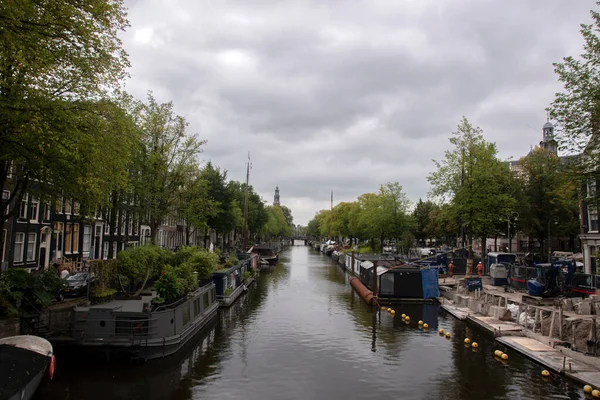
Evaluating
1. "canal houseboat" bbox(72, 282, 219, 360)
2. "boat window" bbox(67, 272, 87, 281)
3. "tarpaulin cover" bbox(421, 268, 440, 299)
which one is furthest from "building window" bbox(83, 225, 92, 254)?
"tarpaulin cover" bbox(421, 268, 440, 299)

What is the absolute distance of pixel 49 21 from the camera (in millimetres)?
14883

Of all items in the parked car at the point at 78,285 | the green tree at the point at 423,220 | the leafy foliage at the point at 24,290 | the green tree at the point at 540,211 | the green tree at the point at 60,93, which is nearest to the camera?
the green tree at the point at 60,93

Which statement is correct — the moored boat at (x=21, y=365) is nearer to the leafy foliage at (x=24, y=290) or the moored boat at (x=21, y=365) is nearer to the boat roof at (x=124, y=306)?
the leafy foliage at (x=24, y=290)

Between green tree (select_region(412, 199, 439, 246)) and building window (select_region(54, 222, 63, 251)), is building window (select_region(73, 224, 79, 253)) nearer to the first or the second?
building window (select_region(54, 222, 63, 251))

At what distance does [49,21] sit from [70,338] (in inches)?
490

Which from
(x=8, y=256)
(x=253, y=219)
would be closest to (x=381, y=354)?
(x=8, y=256)

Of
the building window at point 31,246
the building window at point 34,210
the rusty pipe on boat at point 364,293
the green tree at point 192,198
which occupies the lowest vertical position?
the rusty pipe on boat at point 364,293

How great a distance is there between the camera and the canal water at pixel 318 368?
603 inches

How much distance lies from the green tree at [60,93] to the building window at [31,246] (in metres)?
18.0

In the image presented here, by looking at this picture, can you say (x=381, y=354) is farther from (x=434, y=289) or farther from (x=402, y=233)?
(x=402, y=233)

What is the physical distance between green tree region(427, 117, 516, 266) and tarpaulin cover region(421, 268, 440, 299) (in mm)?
7613

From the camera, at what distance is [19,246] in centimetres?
3412

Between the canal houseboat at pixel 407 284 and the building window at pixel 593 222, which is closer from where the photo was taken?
the canal houseboat at pixel 407 284

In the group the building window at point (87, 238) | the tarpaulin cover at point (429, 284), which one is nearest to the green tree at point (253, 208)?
the building window at point (87, 238)
